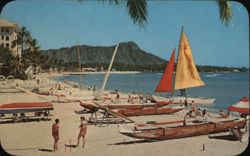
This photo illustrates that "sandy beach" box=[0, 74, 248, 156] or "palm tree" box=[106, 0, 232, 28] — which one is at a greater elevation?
"palm tree" box=[106, 0, 232, 28]

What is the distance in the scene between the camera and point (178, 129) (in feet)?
30.2

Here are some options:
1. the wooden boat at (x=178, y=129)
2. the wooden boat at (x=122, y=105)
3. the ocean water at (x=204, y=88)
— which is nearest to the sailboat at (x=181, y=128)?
the wooden boat at (x=178, y=129)

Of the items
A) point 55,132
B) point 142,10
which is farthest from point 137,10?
point 55,132

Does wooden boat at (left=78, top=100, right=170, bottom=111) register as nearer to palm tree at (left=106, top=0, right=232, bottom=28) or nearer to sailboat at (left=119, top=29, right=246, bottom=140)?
sailboat at (left=119, top=29, right=246, bottom=140)

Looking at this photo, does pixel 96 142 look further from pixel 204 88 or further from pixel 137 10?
pixel 204 88

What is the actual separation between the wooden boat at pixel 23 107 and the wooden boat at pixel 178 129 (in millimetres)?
2330

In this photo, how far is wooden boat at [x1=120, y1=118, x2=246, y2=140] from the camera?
8742mm

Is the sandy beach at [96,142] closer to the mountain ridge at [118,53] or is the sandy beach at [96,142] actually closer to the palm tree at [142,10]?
the mountain ridge at [118,53]

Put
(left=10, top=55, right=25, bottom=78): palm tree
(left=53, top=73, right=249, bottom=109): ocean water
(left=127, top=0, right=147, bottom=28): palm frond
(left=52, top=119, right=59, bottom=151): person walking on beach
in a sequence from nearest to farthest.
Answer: (left=127, top=0, right=147, bottom=28): palm frond < (left=52, top=119, right=59, bottom=151): person walking on beach < (left=10, top=55, right=25, bottom=78): palm tree < (left=53, top=73, right=249, bottom=109): ocean water

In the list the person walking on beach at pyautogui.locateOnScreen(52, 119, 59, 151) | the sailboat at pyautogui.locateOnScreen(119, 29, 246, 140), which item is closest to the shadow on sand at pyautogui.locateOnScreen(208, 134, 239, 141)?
the sailboat at pyautogui.locateOnScreen(119, 29, 246, 140)

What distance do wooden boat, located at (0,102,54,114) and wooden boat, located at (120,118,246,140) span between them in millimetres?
2330

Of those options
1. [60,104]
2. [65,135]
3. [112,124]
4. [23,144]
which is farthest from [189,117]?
[23,144]

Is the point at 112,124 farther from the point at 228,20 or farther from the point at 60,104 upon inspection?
the point at 228,20

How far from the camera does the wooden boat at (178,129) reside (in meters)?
8.74
